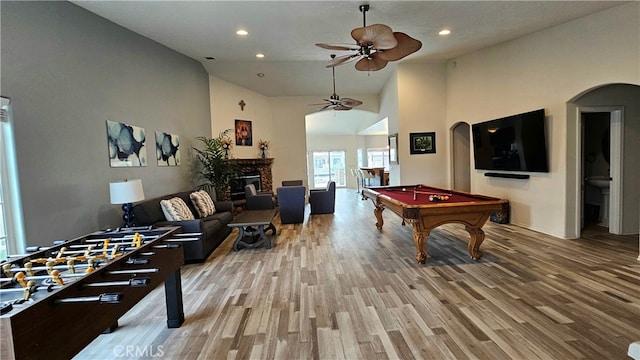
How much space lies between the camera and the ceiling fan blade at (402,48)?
340cm

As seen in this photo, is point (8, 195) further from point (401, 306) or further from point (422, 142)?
point (422, 142)

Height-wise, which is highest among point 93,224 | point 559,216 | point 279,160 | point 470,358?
point 279,160

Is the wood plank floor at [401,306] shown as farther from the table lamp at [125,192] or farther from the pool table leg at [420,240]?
the table lamp at [125,192]

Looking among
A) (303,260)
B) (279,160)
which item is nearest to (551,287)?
(303,260)

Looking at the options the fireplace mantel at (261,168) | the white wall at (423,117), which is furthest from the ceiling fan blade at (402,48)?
the fireplace mantel at (261,168)

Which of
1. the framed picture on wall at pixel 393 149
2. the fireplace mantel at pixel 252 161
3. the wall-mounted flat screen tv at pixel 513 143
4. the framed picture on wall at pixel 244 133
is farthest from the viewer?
the framed picture on wall at pixel 244 133

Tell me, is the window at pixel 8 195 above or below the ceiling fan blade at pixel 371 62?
below

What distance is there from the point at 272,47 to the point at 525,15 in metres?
4.07

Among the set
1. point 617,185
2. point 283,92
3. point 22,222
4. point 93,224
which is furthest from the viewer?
point 283,92

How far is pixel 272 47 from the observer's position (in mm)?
5578

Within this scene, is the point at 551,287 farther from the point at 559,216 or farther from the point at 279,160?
the point at 279,160

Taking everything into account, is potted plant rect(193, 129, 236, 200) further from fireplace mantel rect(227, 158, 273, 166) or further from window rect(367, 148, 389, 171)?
window rect(367, 148, 389, 171)

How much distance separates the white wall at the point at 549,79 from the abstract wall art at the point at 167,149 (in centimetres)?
611

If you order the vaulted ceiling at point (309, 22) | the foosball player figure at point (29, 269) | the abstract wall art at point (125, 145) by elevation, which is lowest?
the foosball player figure at point (29, 269)
